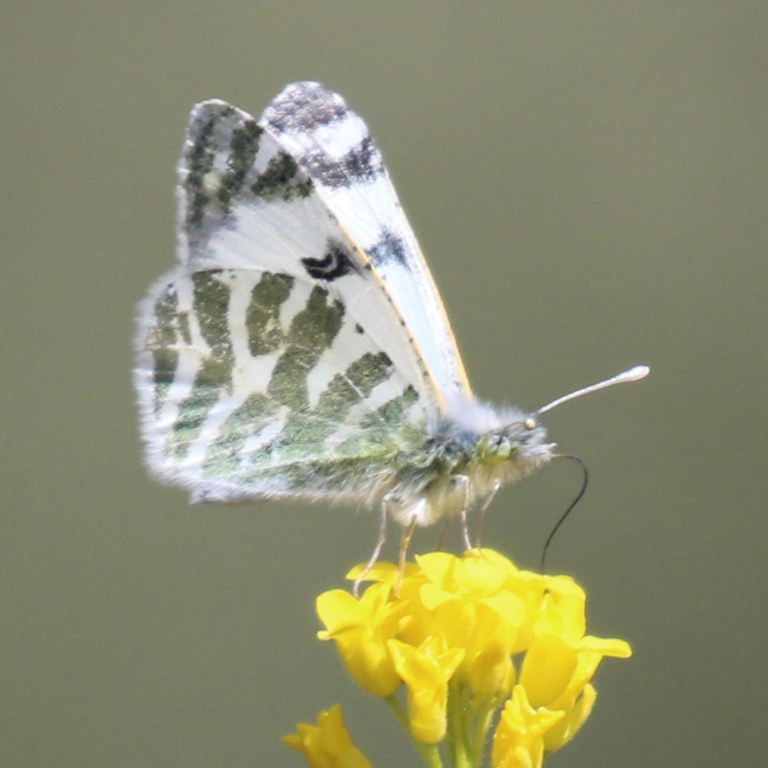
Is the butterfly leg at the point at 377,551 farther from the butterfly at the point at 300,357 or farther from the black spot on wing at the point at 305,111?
the black spot on wing at the point at 305,111

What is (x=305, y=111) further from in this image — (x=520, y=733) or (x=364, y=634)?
(x=520, y=733)

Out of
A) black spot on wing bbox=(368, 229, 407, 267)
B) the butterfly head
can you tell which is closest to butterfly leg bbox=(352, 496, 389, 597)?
the butterfly head

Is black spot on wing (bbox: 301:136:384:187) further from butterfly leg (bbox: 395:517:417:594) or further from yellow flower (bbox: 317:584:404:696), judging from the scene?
yellow flower (bbox: 317:584:404:696)

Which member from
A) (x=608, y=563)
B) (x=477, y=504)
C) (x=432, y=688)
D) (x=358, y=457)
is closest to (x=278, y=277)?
(x=358, y=457)

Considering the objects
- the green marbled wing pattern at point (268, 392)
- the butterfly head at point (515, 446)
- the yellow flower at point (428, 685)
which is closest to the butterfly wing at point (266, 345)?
the green marbled wing pattern at point (268, 392)

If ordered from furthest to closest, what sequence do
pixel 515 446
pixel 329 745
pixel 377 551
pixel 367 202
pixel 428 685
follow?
pixel 367 202
pixel 515 446
pixel 377 551
pixel 329 745
pixel 428 685

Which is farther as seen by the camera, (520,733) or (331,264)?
(331,264)

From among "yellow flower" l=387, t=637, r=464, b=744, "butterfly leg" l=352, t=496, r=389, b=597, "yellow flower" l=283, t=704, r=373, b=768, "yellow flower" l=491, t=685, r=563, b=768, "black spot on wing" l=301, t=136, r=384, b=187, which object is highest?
"black spot on wing" l=301, t=136, r=384, b=187

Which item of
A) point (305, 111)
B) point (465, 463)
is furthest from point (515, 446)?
point (305, 111)
